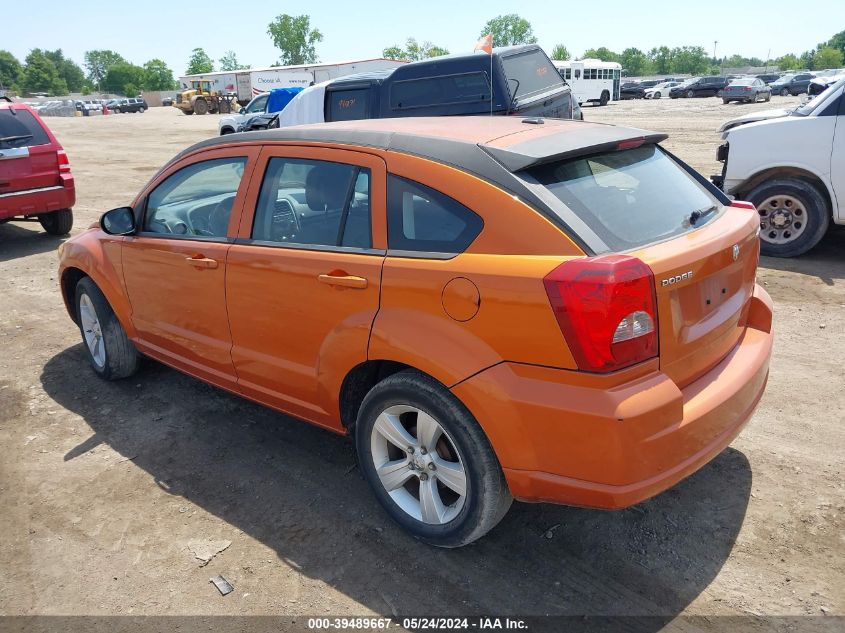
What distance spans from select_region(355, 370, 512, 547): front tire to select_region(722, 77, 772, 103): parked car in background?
44991 mm

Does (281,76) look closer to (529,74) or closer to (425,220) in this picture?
(529,74)

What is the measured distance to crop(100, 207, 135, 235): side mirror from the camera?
4.21m

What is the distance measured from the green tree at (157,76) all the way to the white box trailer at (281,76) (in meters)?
94.1

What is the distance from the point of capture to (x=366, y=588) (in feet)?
9.14

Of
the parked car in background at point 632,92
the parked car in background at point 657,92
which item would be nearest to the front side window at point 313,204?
the parked car in background at point 657,92

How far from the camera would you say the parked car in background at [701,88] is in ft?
177

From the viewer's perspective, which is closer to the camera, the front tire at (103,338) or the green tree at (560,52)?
the front tire at (103,338)

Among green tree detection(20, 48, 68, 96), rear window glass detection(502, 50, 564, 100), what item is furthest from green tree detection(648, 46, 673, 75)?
rear window glass detection(502, 50, 564, 100)

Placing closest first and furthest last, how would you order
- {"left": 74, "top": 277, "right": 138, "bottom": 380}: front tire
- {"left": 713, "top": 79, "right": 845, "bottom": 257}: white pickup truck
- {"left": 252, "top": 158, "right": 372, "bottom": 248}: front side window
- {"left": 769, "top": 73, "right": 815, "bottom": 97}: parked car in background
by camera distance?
{"left": 252, "top": 158, "right": 372, "bottom": 248}: front side window → {"left": 74, "top": 277, "right": 138, "bottom": 380}: front tire → {"left": 713, "top": 79, "right": 845, "bottom": 257}: white pickup truck → {"left": 769, "top": 73, "right": 815, "bottom": 97}: parked car in background

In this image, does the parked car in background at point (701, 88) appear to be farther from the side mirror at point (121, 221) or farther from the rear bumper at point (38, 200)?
the side mirror at point (121, 221)

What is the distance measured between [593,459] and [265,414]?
254cm

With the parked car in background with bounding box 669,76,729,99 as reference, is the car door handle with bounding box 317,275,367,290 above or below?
below

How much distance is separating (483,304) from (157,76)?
169 m

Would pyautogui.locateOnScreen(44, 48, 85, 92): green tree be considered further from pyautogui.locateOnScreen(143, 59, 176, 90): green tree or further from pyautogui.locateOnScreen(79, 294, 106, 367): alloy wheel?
pyautogui.locateOnScreen(79, 294, 106, 367): alloy wheel
